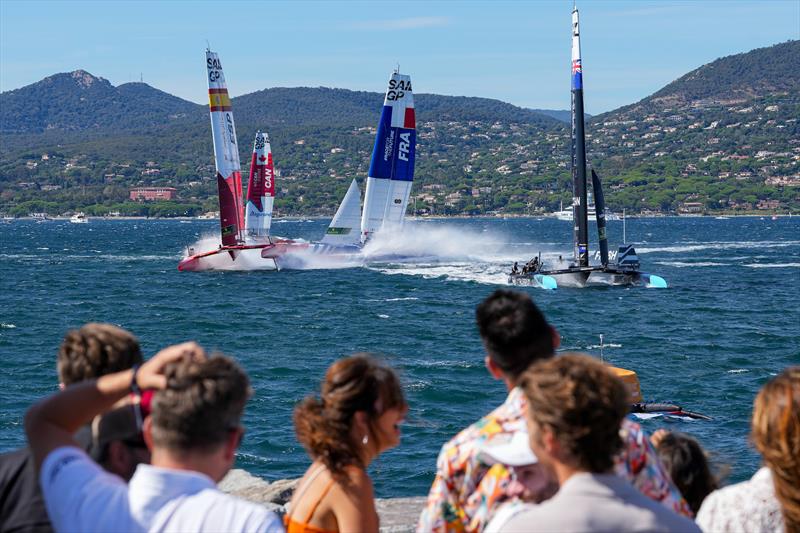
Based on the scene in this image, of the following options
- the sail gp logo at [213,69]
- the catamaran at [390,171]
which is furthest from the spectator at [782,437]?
the sail gp logo at [213,69]

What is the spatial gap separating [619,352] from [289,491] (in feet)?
68.3

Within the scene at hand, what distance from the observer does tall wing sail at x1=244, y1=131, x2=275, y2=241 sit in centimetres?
5606

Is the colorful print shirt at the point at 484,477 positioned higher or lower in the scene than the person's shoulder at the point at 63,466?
lower

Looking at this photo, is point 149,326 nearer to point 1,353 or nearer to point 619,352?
point 1,353

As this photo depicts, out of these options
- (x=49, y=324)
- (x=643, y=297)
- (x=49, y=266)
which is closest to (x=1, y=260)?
(x=49, y=266)

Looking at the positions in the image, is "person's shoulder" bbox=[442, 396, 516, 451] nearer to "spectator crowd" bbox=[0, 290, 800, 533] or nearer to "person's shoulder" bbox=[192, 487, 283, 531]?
"spectator crowd" bbox=[0, 290, 800, 533]

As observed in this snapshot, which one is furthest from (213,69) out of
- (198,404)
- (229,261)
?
(198,404)

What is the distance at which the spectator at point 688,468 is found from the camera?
13.8 feet

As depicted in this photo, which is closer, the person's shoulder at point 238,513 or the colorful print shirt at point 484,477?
the person's shoulder at point 238,513

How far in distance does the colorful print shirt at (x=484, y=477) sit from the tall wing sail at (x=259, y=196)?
2061 inches

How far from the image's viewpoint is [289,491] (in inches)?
314

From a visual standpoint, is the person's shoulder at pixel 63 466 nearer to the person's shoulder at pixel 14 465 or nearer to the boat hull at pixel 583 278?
the person's shoulder at pixel 14 465

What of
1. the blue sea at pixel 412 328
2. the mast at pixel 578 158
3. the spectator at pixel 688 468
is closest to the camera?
the spectator at pixel 688 468

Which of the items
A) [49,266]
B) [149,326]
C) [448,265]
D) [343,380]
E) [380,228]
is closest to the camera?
[343,380]
